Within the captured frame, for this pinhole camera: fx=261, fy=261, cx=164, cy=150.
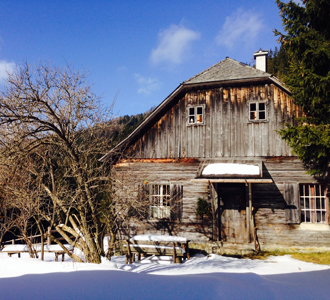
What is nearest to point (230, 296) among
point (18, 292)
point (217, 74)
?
A: point (18, 292)

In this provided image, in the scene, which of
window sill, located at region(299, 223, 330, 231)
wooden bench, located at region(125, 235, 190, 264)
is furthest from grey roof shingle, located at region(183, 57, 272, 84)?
wooden bench, located at region(125, 235, 190, 264)

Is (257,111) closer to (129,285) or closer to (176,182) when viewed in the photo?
(176,182)

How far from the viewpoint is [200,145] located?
12.6 m

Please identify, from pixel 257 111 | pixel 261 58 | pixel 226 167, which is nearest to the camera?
pixel 226 167

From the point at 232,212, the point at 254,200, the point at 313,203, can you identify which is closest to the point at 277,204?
the point at 254,200

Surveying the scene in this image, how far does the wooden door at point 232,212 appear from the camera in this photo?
39.0 ft

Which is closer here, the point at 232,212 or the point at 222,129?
the point at 232,212

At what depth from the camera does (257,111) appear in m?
12.0

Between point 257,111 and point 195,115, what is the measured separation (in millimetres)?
2885

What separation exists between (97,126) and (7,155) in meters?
3.60

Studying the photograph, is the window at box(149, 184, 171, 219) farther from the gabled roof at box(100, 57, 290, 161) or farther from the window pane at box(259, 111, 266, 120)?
the window pane at box(259, 111, 266, 120)

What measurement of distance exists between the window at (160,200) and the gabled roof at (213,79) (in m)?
2.70

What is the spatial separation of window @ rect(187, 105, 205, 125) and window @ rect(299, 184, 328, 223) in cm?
553

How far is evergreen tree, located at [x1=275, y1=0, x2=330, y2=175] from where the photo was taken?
8742 mm
